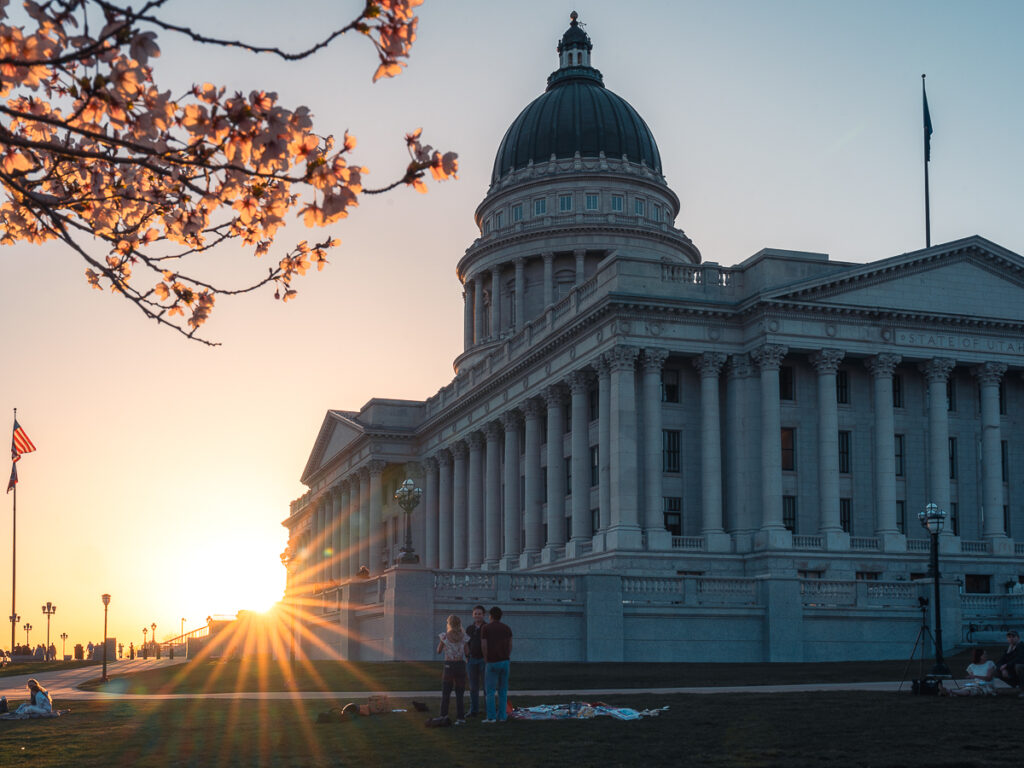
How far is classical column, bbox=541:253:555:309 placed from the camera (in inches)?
3917

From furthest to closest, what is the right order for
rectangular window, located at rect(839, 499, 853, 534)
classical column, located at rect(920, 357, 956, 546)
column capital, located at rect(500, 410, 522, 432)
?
column capital, located at rect(500, 410, 522, 432), rectangular window, located at rect(839, 499, 853, 534), classical column, located at rect(920, 357, 956, 546)

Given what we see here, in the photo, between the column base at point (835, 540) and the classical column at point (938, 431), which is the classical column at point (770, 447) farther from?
the classical column at point (938, 431)

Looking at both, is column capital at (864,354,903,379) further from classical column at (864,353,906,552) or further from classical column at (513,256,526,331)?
classical column at (513,256,526,331)

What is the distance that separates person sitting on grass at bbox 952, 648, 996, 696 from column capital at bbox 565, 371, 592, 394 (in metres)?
38.8

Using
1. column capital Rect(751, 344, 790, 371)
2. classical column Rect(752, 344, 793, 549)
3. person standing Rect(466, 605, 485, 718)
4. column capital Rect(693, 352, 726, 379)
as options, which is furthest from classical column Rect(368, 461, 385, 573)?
person standing Rect(466, 605, 485, 718)

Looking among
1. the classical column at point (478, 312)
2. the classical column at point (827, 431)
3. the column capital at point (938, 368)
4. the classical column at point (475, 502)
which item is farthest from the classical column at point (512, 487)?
the classical column at point (478, 312)

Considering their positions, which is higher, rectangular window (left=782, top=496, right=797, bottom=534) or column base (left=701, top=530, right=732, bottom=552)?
rectangular window (left=782, top=496, right=797, bottom=534)

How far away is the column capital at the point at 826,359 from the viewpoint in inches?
2472

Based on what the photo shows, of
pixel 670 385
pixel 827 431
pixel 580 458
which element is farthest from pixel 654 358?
pixel 827 431

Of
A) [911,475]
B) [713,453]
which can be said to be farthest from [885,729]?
[911,475]

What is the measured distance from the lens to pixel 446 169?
400 inches

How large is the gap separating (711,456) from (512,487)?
56.6 ft

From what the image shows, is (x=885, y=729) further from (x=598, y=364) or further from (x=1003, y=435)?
(x=1003, y=435)

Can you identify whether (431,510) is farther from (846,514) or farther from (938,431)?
(938,431)
